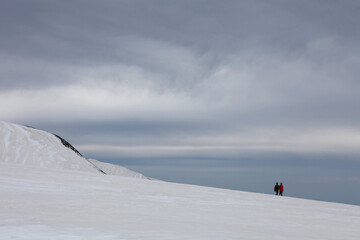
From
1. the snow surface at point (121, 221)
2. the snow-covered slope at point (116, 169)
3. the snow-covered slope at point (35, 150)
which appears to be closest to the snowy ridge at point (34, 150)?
the snow-covered slope at point (35, 150)

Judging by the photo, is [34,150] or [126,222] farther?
[34,150]

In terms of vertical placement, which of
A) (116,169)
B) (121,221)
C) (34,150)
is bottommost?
(121,221)

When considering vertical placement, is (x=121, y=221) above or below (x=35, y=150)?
below

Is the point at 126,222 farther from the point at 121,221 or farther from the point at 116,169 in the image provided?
the point at 116,169

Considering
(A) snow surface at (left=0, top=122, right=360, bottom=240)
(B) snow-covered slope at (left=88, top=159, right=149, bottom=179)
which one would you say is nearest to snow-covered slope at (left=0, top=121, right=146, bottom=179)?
(B) snow-covered slope at (left=88, top=159, right=149, bottom=179)

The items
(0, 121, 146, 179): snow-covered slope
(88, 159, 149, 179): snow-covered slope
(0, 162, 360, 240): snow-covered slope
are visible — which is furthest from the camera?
(88, 159, 149, 179): snow-covered slope

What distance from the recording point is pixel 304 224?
12031mm

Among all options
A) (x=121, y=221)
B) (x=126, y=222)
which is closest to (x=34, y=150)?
(x=121, y=221)

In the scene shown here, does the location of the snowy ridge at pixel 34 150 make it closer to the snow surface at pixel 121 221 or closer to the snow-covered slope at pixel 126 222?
the snow surface at pixel 121 221

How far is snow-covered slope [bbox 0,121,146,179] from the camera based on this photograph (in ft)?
149

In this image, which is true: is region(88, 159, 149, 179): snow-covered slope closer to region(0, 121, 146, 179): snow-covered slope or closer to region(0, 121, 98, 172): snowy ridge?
region(0, 121, 146, 179): snow-covered slope

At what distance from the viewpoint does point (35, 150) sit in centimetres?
4922

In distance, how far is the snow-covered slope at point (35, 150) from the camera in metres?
45.5

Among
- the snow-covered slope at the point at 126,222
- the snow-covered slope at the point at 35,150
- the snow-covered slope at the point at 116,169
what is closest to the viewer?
the snow-covered slope at the point at 126,222
